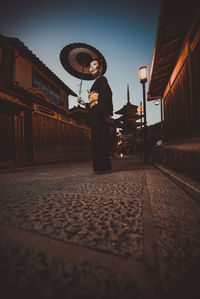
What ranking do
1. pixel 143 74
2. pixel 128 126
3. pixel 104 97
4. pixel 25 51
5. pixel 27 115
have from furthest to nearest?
pixel 128 126, pixel 25 51, pixel 27 115, pixel 143 74, pixel 104 97

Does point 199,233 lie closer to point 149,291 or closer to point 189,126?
point 149,291

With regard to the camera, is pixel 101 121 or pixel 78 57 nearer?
pixel 101 121

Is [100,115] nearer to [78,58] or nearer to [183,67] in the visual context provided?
[183,67]

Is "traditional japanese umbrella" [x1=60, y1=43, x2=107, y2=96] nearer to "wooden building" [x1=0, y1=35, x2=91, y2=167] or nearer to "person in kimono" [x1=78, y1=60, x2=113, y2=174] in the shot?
"person in kimono" [x1=78, y1=60, x2=113, y2=174]

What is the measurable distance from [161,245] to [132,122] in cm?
1408

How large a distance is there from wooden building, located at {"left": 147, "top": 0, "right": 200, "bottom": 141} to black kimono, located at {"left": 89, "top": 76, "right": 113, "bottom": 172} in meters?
1.44

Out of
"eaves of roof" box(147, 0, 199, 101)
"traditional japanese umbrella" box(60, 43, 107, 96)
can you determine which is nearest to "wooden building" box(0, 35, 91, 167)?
"traditional japanese umbrella" box(60, 43, 107, 96)

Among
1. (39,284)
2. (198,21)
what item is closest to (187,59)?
(198,21)

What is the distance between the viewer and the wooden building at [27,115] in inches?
181

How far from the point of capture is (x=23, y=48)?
5918 mm

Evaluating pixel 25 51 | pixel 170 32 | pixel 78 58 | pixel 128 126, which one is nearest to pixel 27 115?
pixel 78 58

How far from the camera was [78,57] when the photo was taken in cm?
357

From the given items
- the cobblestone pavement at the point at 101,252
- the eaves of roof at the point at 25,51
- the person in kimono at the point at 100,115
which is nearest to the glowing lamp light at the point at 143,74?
the person in kimono at the point at 100,115

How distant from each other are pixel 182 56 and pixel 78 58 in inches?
111
